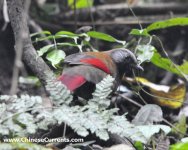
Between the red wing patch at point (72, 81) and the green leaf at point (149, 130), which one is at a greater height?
the red wing patch at point (72, 81)

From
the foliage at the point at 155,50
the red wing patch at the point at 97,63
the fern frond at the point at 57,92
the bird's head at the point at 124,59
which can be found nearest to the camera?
the fern frond at the point at 57,92

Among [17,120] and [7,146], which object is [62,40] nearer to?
[17,120]

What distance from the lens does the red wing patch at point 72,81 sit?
326 cm

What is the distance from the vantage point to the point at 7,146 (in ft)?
7.36

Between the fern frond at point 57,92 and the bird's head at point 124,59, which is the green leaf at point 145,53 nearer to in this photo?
the bird's head at point 124,59

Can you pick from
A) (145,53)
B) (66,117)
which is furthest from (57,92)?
(145,53)

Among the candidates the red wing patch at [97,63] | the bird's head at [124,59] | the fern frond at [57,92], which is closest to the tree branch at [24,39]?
the red wing patch at [97,63]

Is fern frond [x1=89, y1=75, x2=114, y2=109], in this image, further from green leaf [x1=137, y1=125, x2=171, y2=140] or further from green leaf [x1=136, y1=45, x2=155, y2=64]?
green leaf [x1=136, y1=45, x2=155, y2=64]

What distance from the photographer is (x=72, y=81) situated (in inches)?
130

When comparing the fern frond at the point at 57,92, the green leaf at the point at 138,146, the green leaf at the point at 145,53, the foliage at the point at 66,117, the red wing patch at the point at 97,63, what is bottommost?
the green leaf at the point at 138,146

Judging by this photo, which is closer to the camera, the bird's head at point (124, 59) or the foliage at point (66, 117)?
the foliage at point (66, 117)

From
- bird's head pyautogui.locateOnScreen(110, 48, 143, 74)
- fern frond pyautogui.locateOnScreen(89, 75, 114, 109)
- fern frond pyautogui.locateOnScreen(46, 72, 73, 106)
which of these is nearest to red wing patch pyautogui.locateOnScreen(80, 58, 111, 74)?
bird's head pyautogui.locateOnScreen(110, 48, 143, 74)

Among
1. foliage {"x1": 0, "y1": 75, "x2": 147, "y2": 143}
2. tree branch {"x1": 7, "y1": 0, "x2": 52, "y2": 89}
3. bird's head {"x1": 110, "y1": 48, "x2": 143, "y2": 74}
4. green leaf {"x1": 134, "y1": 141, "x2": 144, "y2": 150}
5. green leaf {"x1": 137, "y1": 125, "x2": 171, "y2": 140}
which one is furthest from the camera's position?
bird's head {"x1": 110, "y1": 48, "x2": 143, "y2": 74}

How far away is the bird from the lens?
3.34m
